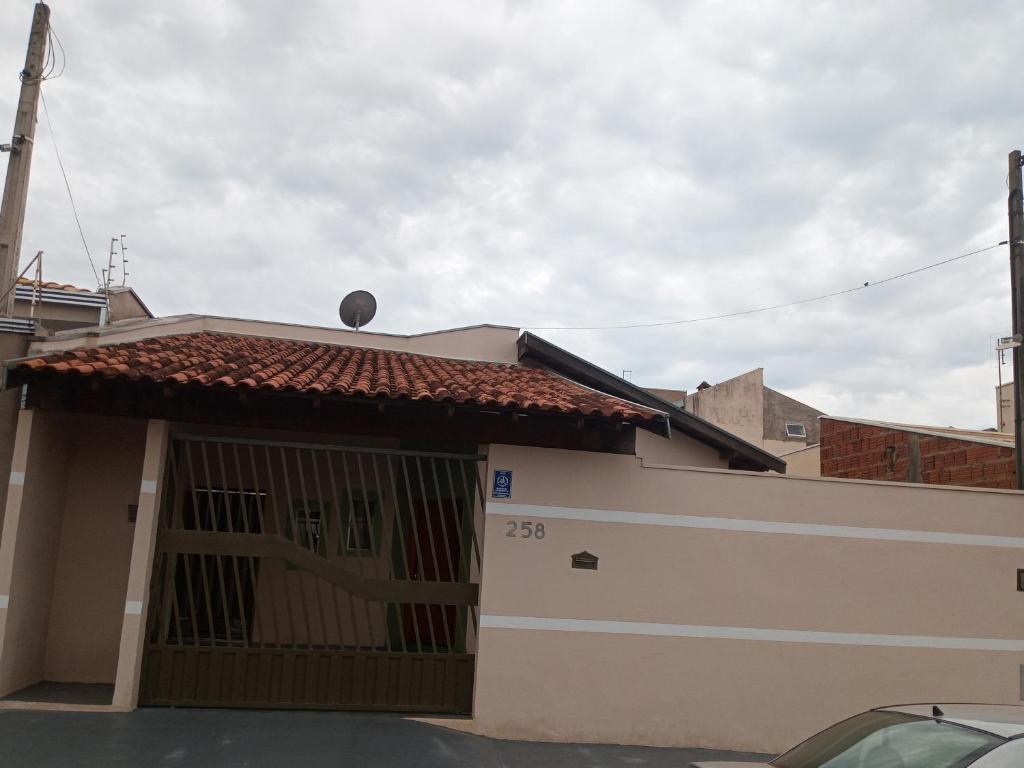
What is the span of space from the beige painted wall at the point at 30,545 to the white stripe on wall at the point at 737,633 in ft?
13.8

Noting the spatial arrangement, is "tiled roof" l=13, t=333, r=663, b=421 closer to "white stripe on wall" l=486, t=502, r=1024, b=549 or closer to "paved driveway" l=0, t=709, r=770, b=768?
"white stripe on wall" l=486, t=502, r=1024, b=549

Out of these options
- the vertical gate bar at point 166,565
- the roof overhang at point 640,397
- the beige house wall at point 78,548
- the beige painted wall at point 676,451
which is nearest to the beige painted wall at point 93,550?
the beige house wall at point 78,548

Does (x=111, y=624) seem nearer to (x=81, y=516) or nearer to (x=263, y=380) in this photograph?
(x=81, y=516)

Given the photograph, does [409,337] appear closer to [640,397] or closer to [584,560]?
[640,397]

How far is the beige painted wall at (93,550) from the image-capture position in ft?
29.1

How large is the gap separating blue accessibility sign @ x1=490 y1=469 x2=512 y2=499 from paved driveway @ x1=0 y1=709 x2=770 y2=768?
2166 mm

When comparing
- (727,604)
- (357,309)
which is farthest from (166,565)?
(727,604)

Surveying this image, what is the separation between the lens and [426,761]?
6.89m

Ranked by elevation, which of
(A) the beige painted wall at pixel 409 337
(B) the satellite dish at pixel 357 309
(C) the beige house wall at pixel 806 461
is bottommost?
(C) the beige house wall at pixel 806 461

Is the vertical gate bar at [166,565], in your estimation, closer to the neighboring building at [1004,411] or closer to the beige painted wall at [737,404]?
the neighboring building at [1004,411]

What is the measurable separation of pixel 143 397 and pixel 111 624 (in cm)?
275

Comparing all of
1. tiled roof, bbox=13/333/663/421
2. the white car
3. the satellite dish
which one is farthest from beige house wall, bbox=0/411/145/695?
the white car

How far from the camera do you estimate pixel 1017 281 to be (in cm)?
1057

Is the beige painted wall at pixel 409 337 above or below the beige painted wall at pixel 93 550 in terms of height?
above
